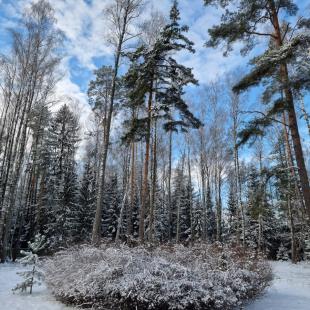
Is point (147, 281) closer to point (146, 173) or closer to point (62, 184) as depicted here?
point (146, 173)

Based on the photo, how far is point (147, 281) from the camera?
5.31 metres

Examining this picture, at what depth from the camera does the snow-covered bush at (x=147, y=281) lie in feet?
17.2

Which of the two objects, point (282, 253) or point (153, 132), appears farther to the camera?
point (282, 253)

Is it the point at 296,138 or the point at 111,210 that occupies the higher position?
the point at 111,210

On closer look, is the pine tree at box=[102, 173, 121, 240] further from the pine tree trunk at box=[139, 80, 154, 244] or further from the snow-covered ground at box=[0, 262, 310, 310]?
the snow-covered ground at box=[0, 262, 310, 310]

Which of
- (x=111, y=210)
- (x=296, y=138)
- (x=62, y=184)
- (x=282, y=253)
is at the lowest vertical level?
(x=282, y=253)

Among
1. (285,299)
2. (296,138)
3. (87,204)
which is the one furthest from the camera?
(87,204)

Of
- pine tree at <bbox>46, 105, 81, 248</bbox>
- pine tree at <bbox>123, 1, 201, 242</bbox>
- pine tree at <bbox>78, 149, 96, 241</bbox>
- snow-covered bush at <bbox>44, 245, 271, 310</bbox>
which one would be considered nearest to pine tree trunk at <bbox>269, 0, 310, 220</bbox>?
snow-covered bush at <bbox>44, 245, 271, 310</bbox>

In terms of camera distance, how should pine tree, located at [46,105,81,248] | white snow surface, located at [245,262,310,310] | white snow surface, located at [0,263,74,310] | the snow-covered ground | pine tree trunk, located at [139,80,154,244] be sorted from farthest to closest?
1. pine tree, located at [46,105,81,248]
2. pine tree trunk, located at [139,80,154,244]
3. white snow surface, located at [245,262,310,310]
4. the snow-covered ground
5. white snow surface, located at [0,263,74,310]

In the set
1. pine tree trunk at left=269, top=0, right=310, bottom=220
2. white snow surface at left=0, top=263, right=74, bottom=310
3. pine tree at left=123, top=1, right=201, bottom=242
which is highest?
pine tree at left=123, top=1, right=201, bottom=242

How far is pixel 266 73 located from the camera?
8.34 meters

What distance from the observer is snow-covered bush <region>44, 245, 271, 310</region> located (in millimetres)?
5254

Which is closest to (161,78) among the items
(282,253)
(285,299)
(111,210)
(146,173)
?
(146,173)

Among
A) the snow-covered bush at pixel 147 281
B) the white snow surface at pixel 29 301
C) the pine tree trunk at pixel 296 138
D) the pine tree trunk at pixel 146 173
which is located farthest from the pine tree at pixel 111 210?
the pine tree trunk at pixel 296 138
